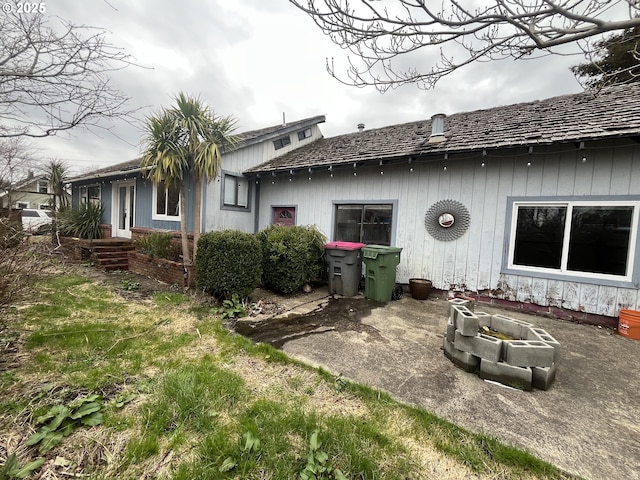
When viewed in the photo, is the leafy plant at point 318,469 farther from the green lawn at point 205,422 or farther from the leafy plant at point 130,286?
the leafy plant at point 130,286

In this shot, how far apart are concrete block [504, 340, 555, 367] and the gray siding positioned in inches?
123

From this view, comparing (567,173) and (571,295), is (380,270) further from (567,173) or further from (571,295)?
(567,173)

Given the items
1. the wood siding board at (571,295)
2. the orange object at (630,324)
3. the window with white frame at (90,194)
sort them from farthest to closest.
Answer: the window with white frame at (90,194)
the wood siding board at (571,295)
the orange object at (630,324)

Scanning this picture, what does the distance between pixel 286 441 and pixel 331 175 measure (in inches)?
257

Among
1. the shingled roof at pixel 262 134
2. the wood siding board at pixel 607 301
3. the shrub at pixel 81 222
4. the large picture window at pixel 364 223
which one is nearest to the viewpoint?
the wood siding board at pixel 607 301

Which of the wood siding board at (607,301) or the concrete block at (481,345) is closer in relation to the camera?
the concrete block at (481,345)

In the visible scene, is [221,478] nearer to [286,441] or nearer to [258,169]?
[286,441]

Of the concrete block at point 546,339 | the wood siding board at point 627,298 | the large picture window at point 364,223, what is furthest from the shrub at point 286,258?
the wood siding board at point 627,298

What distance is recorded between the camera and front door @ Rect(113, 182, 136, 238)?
32.6 ft

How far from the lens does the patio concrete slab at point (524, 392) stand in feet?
6.10

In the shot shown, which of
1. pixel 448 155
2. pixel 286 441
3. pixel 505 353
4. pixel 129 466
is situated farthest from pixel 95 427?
pixel 448 155

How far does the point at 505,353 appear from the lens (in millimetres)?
2629

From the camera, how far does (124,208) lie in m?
10.2

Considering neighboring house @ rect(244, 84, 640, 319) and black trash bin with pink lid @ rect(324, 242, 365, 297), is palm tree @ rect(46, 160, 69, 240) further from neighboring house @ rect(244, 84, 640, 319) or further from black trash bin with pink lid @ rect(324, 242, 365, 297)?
black trash bin with pink lid @ rect(324, 242, 365, 297)
